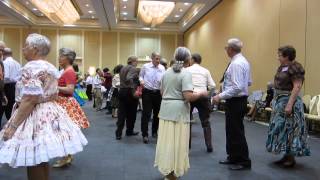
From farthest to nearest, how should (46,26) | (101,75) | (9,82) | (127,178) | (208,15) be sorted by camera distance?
(46,26) < (208,15) < (101,75) < (9,82) < (127,178)

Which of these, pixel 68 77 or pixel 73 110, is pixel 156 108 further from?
pixel 68 77

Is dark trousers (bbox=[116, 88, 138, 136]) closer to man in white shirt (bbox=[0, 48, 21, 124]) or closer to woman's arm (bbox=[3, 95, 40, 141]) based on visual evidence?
man in white shirt (bbox=[0, 48, 21, 124])

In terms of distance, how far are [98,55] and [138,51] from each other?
2.25 metres

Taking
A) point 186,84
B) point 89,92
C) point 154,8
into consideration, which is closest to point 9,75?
point 186,84

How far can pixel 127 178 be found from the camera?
12.4ft

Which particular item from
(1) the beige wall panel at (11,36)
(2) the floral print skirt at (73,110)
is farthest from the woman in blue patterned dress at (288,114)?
(1) the beige wall panel at (11,36)

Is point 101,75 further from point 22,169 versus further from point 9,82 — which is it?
point 22,169

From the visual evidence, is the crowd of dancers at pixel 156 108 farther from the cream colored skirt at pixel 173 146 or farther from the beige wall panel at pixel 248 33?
the beige wall panel at pixel 248 33

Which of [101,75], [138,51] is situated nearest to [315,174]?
[101,75]

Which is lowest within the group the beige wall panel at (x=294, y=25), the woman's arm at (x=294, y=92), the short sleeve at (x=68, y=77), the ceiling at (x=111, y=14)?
the woman's arm at (x=294, y=92)

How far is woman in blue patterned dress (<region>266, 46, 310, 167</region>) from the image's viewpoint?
4145mm

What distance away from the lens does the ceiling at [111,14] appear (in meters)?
13.4

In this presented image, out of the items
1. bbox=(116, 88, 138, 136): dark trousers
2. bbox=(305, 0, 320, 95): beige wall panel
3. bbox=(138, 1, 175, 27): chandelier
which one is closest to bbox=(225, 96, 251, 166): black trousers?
bbox=(116, 88, 138, 136): dark trousers

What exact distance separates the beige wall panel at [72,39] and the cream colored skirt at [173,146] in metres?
17.1
